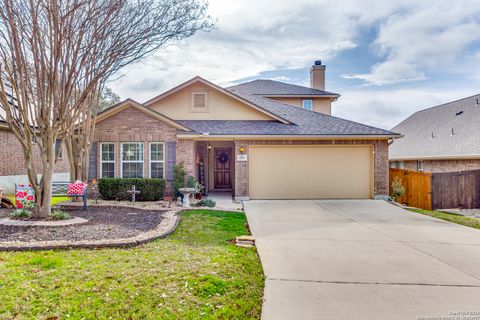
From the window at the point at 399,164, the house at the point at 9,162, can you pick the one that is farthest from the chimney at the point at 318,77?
the house at the point at 9,162

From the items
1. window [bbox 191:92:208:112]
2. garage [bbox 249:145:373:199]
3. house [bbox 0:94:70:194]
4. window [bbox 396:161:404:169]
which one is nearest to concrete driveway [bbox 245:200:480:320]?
garage [bbox 249:145:373:199]

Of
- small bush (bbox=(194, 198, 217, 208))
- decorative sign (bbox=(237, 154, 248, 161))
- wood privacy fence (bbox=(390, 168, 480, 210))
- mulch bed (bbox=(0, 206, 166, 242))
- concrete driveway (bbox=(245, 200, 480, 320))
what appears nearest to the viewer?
concrete driveway (bbox=(245, 200, 480, 320))

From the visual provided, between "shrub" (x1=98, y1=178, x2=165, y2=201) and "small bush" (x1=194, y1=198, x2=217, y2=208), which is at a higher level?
"shrub" (x1=98, y1=178, x2=165, y2=201)

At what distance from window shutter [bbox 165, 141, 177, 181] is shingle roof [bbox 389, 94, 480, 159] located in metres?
14.5

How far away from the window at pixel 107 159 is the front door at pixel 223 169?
5.63 metres

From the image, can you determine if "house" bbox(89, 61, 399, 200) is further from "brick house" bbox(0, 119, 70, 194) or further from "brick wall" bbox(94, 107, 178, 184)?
"brick house" bbox(0, 119, 70, 194)

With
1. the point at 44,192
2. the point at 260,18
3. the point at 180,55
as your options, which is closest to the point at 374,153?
the point at 260,18

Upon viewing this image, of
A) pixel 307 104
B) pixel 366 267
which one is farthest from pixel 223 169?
pixel 366 267

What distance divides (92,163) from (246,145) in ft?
20.2

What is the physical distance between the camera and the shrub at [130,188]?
1201 cm

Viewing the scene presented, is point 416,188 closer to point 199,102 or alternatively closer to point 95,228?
point 199,102

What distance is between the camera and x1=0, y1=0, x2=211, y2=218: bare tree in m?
7.54

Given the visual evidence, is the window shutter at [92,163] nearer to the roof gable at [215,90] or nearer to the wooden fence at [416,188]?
the roof gable at [215,90]

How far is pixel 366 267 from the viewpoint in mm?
4840
